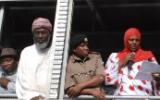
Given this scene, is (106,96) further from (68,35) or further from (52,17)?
(52,17)

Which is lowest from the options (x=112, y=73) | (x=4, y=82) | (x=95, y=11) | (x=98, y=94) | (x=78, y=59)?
(x=98, y=94)

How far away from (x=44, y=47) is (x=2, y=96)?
70 cm

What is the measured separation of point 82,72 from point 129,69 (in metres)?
0.51

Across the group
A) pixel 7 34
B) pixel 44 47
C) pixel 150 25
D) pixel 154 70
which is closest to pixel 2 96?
pixel 44 47

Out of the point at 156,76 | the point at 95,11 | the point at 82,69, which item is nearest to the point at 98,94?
the point at 82,69

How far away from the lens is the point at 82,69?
18.9 feet

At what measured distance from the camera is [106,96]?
217 inches

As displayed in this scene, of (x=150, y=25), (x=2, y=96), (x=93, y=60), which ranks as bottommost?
(x=2, y=96)

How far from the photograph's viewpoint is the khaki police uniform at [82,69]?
5699mm

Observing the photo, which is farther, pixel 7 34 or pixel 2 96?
pixel 7 34

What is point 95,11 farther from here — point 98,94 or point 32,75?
point 98,94

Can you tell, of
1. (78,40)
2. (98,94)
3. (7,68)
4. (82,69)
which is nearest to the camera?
(98,94)

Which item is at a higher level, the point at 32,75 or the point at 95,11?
the point at 95,11

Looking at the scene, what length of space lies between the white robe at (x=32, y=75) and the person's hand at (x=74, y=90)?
0.77ft
